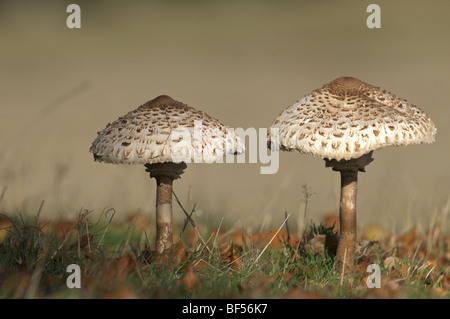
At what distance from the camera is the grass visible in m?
4.60

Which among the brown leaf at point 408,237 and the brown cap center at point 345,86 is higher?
the brown cap center at point 345,86

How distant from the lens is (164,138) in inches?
206

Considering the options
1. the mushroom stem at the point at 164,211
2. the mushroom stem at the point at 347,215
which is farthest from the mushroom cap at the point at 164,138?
the mushroom stem at the point at 347,215

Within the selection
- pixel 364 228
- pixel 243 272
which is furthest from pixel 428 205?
pixel 243 272

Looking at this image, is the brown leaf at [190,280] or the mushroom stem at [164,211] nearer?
the brown leaf at [190,280]

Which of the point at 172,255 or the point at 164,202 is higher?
the point at 164,202

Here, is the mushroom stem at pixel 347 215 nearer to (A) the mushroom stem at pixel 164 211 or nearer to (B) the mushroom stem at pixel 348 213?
(B) the mushroom stem at pixel 348 213

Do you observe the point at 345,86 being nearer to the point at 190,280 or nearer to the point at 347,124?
the point at 347,124

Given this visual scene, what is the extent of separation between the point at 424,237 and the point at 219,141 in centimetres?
434

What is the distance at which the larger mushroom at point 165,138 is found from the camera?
5203mm

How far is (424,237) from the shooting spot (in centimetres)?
827

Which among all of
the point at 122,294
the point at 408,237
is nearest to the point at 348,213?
the point at 122,294

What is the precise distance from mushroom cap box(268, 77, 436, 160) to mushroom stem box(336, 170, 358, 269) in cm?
80

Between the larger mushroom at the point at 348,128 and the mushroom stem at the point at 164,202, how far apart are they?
3.55 feet
